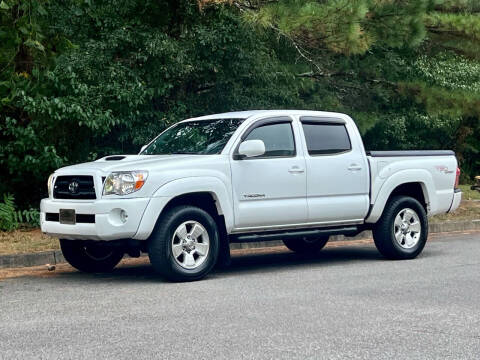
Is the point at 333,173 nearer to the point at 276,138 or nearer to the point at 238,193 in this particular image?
the point at 276,138

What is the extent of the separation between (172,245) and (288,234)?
1.71 metres

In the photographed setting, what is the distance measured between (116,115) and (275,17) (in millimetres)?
3640

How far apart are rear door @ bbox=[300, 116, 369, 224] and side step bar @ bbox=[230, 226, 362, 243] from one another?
130 mm

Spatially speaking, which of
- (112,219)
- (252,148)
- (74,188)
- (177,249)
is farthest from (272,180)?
(74,188)

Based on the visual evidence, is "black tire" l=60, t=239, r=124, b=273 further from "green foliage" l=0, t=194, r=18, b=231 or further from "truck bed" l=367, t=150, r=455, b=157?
"green foliage" l=0, t=194, r=18, b=231

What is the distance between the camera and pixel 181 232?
9.59 meters

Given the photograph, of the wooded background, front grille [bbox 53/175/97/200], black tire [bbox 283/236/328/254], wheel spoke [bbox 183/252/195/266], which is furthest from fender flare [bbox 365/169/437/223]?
the wooded background

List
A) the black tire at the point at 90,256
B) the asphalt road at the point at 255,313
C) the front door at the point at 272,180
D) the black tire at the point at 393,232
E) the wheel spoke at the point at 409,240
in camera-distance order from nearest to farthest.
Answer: the asphalt road at the point at 255,313 < the front door at the point at 272,180 < the black tire at the point at 90,256 < the black tire at the point at 393,232 < the wheel spoke at the point at 409,240

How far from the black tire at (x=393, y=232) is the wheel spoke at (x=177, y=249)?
10.3ft

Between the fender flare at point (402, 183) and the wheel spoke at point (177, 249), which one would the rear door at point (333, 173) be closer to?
the fender flare at point (402, 183)

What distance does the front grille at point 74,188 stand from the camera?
31.4 ft

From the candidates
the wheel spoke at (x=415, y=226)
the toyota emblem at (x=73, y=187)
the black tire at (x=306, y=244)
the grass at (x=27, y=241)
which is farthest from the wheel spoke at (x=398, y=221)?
the grass at (x=27, y=241)

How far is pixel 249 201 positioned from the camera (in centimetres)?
1015

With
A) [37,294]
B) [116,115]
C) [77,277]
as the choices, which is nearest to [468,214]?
[116,115]
